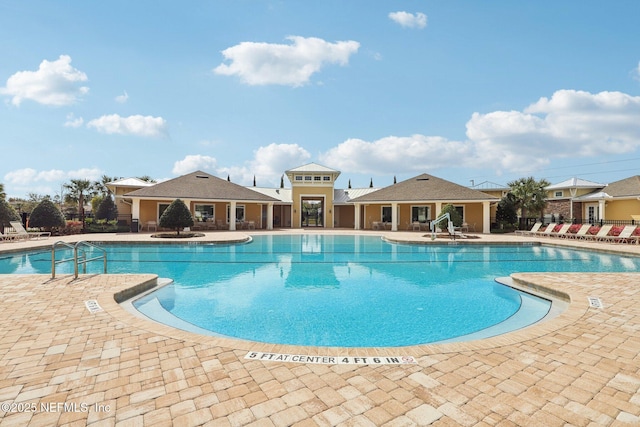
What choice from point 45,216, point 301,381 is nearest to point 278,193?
point 45,216

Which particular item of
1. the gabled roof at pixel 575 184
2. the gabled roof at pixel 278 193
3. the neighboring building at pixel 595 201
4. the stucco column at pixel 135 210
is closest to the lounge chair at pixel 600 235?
the neighboring building at pixel 595 201

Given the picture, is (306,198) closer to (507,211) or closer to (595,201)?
(507,211)

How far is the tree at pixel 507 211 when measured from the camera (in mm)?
26828

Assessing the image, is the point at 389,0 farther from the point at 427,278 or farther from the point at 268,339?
the point at 268,339

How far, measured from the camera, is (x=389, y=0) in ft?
35.4

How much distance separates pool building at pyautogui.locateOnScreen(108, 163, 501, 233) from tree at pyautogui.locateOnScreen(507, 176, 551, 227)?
2746 millimetres

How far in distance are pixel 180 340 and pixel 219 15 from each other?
10.9 m

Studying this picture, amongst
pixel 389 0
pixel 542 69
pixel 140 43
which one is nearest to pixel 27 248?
pixel 140 43

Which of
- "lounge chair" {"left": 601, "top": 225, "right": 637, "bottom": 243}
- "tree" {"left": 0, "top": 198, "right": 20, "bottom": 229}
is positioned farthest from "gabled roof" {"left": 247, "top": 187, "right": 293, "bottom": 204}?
"lounge chair" {"left": 601, "top": 225, "right": 637, "bottom": 243}

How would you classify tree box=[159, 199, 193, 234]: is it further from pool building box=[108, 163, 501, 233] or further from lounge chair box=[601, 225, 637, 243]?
lounge chair box=[601, 225, 637, 243]

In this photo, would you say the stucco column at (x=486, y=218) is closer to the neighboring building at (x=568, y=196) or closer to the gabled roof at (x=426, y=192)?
the gabled roof at (x=426, y=192)

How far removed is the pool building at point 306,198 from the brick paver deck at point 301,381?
20694 millimetres

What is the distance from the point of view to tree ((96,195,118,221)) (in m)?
26.9

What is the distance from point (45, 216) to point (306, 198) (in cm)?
1892
